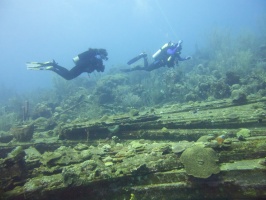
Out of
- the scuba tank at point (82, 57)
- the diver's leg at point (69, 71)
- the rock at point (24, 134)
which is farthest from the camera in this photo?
the diver's leg at point (69, 71)

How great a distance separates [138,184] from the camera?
4133mm

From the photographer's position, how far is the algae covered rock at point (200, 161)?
3694mm

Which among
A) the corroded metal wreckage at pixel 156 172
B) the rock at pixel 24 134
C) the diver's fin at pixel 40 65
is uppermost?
the diver's fin at pixel 40 65

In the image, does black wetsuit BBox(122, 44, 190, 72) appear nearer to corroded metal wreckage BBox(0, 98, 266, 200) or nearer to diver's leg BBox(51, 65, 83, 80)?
diver's leg BBox(51, 65, 83, 80)

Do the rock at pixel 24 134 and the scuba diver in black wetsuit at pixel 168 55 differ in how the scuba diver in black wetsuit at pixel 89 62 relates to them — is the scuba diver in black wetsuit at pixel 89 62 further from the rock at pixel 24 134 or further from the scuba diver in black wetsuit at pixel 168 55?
the scuba diver in black wetsuit at pixel 168 55

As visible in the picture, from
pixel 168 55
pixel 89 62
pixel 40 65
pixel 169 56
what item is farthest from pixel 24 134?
pixel 168 55

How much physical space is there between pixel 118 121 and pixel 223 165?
16.2ft

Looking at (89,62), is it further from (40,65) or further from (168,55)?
(168,55)

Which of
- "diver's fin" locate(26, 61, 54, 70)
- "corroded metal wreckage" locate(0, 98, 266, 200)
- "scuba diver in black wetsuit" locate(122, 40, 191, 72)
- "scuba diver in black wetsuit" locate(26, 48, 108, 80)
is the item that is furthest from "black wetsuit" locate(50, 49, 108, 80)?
"corroded metal wreckage" locate(0, 98, 266, 200)

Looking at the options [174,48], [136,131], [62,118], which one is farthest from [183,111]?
[62,118]

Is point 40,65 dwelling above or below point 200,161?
above

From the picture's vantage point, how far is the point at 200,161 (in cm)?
385

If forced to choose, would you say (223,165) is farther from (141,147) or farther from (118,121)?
(118,121)

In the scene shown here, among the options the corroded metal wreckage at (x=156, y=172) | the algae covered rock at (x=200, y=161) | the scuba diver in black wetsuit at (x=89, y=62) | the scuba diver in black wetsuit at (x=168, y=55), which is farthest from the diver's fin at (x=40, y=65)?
the algae covered rock at (x=200, y=161)
